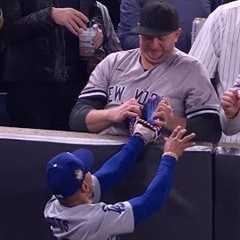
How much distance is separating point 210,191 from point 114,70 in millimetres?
684

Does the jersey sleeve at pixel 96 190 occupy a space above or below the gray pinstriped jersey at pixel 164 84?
below

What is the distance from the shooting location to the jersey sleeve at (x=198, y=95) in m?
3.40

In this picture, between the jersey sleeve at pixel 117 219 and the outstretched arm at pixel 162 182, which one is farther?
the outstretched arm at pixel 162 182

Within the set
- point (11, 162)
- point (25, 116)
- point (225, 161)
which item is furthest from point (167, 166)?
point (25, 116)

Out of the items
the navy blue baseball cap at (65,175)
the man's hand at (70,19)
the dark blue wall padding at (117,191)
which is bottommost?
the dark blue wall padding at (117,191)

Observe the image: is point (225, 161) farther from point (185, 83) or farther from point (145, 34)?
point (145, 34)

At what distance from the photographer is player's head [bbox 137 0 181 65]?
3385 mm

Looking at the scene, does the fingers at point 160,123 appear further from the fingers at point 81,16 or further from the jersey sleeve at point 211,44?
the fingers at point 81,16

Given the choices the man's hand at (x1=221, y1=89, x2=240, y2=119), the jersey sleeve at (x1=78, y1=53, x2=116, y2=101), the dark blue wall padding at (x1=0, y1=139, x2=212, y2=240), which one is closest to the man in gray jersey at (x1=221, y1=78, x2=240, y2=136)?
the man's hand at (x1=221, y1=89, x2=240, y2=119)

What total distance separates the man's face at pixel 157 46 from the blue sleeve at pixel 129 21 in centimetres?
112

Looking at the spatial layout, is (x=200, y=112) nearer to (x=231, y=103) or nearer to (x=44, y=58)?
(x=231, y=103)

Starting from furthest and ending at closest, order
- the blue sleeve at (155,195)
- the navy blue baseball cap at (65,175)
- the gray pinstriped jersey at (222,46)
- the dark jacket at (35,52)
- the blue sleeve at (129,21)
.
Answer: the blue sleeve at (129,21) < the dark jacket at (35,52) < the gray pinstriped jersey at (222,46) < the blue sleeve at (155,195) < the navy blue baseball cap at (65,175)

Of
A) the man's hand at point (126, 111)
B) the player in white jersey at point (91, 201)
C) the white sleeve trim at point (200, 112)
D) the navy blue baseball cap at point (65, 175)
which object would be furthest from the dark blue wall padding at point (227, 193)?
the navy blue baseball cap at point (65, 175)

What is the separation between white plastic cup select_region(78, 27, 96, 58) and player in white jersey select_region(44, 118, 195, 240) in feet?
3.84
